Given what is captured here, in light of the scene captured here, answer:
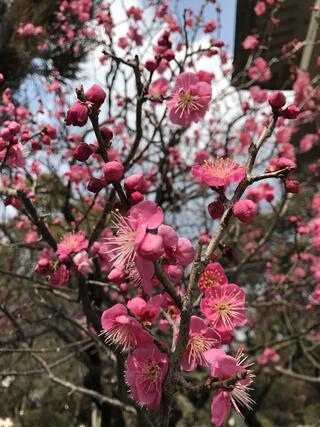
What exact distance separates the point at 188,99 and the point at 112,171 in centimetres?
72

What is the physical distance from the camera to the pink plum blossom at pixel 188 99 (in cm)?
151

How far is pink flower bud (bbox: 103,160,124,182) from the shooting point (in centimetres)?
90

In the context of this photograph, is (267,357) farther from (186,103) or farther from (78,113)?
(78,113)

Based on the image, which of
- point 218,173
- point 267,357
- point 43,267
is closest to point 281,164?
point 218,173

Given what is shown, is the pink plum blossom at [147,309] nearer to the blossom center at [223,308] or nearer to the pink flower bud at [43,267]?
the blossom center at [223,308]

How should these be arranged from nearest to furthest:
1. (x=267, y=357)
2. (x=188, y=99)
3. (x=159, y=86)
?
1. (x=188, y=99)
2. (x=159, y=86)
3. (x=267, y=357)

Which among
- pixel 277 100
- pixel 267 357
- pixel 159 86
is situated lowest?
pixel 277 100

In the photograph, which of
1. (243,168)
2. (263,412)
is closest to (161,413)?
(243,168)

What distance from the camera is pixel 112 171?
35.7 inches

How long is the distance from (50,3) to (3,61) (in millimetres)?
937

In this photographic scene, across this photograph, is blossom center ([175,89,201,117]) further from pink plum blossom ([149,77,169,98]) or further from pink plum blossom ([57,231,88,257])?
pink plum blossom ([149,77,169,98])

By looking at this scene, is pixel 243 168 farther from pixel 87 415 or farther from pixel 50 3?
pixel 87 415

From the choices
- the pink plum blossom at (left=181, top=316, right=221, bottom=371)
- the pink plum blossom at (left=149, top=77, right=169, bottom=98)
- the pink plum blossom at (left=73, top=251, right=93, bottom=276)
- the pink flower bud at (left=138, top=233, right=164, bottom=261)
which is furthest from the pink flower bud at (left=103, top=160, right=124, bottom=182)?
the pink plum blossom at (left=149, top=77, right=169, bottom=98)

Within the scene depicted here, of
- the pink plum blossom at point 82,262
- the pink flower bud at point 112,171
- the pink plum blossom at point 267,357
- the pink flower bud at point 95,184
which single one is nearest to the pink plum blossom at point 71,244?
the pink plum blossom at point 82,262
